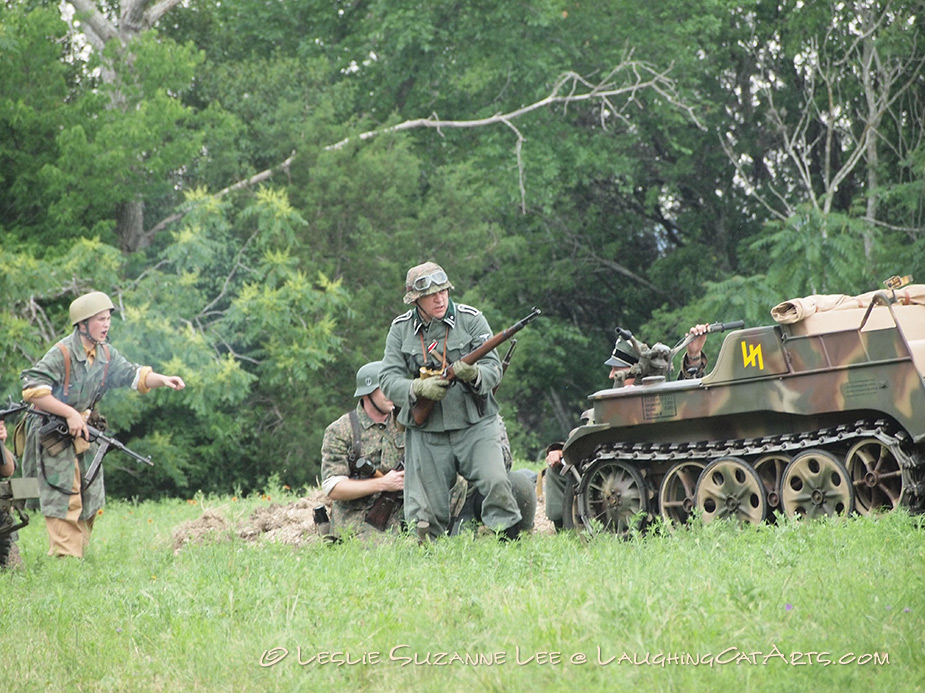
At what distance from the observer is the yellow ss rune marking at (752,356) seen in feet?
29.9

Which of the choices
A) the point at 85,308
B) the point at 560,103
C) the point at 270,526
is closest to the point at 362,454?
the point at 85,308

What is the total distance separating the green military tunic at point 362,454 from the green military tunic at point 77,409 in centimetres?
193

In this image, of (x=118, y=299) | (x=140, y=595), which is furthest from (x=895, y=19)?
(x=140, y=595)

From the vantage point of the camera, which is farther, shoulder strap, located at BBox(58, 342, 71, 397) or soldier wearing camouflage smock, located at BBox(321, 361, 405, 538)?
shoulder strap, located at BBox(58, 342, 71, 397)

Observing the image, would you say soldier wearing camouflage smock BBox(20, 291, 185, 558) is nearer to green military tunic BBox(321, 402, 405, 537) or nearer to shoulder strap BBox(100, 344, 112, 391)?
shoulder strap BBox(100, 344, 112, 391)

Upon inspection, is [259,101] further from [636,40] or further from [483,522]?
[483,522]

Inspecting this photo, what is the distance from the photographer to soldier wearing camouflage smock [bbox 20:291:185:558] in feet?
32.8

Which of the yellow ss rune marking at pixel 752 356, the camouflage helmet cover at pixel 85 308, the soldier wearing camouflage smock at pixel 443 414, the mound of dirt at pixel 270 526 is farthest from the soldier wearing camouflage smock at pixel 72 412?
the yellow ss rune marking at pixel 752 356

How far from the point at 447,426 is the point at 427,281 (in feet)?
3.03

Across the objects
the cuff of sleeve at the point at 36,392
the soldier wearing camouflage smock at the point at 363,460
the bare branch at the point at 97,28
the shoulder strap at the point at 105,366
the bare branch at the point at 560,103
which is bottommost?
the soldier wearing camouflage smock at the point at 363,460

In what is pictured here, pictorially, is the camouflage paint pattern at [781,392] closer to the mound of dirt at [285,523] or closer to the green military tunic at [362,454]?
the green military tunic at [362,454]

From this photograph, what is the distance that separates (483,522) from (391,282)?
1522 cm

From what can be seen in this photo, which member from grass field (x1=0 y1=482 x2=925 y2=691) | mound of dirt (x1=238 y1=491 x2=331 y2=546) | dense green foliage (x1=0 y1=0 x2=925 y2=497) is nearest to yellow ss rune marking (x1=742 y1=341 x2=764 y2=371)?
grass field (x1=0 y1=482 x2=925 y2=691)

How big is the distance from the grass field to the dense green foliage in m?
12.4
